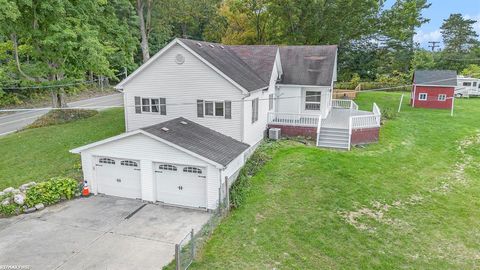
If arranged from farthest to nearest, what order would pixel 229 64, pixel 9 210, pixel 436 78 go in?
pixel 436 78 < pixel 229 64 < pixel 9 210

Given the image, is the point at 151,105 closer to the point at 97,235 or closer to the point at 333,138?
the point at 97,235

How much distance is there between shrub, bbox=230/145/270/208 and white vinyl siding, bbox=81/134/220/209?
0.97 meters

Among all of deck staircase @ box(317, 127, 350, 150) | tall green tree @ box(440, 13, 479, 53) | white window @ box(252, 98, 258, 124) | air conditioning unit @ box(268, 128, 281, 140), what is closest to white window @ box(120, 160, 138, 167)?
white window @ box(252, 98, 258, 124)

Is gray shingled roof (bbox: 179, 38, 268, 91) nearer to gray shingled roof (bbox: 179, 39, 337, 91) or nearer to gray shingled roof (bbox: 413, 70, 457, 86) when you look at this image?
gray shingled roof (bbox: 179, 39, 337, 91)

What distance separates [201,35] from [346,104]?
109 ft

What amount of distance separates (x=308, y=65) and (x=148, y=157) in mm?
14062

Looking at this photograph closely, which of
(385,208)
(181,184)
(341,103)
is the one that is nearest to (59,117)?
(181,184)

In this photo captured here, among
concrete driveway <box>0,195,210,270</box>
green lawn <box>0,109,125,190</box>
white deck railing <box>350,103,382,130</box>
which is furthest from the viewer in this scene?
white deck railing <box>350,103,382,130</box>

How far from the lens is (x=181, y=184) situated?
1352 centimetres

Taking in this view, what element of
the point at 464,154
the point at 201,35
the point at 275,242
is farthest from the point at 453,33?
the point at 275,242

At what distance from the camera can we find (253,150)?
18344mm

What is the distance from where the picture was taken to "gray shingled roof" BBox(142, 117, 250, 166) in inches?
522

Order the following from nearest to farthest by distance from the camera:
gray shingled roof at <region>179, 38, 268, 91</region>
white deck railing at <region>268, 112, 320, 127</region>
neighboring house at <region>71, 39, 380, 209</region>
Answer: neighboring house at <region>71, 39, 380, 209</region> < gray shingled roof at <region>179, 38, 268, 91</region> < white deck railing at <region>268, 112, 320, 127</region>

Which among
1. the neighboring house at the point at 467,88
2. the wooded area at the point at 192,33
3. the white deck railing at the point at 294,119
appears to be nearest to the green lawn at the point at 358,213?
the white deck railing at the point at 294,119
